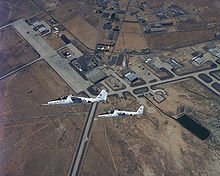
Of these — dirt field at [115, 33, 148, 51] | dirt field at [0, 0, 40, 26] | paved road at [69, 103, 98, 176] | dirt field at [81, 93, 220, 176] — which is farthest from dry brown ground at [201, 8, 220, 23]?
dirt field at [0, 0, 40, 26]

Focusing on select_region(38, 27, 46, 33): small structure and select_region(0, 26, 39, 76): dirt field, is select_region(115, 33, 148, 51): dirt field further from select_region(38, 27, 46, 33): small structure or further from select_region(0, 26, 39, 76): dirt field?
select_region(38, 27, 46, 33): small structure

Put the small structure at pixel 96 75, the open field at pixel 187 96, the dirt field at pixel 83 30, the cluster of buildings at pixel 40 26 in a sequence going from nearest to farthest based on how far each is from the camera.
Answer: the open field at pixel 187 96 < the small structure at pixel 96 75 < the dirt field at pixel 83 30 < the cluster of buildings at pixel 40 26

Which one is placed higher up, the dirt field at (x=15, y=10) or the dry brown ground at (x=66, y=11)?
the dry brown ground at (x=66, y=11)

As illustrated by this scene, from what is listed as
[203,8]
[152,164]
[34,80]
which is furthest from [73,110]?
[203,8]

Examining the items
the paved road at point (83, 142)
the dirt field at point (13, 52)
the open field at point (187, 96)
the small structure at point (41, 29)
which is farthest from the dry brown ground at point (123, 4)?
the paved road at point (83, 142)

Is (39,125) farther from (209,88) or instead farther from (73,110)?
(209,88)

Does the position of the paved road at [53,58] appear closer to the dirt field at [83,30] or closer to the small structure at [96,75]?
the small structure at [96,75]

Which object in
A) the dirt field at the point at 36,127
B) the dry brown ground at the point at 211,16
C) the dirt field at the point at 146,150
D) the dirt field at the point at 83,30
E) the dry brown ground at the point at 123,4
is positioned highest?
the dry brown ground at the point at 211,16

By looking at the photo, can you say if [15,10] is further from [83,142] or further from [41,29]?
[83,142]
